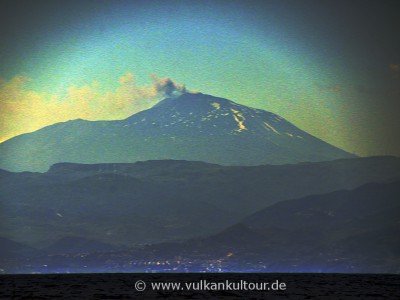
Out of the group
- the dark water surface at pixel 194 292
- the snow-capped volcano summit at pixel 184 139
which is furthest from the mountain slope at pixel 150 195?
the dark water surface at pixel 194 292

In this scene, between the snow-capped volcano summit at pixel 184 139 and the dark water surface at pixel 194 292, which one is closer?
the dark water surface at pixel 194 292

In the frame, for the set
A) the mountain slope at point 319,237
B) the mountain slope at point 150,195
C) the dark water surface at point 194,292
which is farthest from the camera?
the mountain slope at point 150,195

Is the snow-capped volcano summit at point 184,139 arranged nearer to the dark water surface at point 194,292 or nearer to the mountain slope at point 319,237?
the mountain slope at point 319,237

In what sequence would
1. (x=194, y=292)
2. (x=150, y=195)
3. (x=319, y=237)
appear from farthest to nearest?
(x=150, y=195) → (x=319, y=237) → (x=194, y=292)

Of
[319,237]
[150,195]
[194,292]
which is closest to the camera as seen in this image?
[194,292]

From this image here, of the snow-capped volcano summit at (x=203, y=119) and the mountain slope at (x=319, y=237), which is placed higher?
the snow-capped volcano summit at (x=203, y=119)

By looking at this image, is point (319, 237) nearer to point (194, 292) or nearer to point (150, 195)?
point (150, 195)

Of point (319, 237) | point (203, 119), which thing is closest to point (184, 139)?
point (203, 119)

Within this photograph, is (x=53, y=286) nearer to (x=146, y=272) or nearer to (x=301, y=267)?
(x=146, y=272)

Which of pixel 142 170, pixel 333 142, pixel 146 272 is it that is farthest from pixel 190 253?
pixel 333 142
